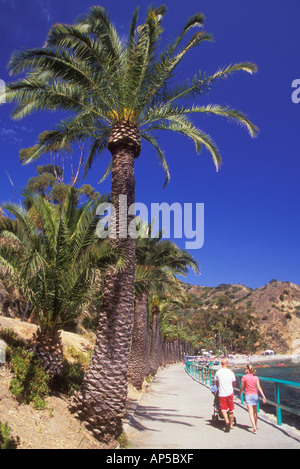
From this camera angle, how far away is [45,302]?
27.0ft

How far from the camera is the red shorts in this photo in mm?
7340

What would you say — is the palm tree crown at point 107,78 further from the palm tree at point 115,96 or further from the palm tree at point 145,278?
the palm tree at point 145,278

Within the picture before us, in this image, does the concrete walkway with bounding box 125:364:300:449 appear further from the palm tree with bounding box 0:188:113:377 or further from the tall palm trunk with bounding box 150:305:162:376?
the tall palm trunk with bounding box 150:305:162:376

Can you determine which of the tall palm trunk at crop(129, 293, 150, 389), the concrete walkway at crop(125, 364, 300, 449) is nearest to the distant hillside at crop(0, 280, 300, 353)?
the tall palm trunk at crop(129, 293, 150, 389)

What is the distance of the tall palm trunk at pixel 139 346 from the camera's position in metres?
14.7

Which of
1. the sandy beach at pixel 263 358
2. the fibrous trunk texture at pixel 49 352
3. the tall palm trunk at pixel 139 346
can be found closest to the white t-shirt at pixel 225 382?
the fibrous trunk texture at pixel 49 352

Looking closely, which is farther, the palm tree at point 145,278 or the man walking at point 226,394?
the palm tree at point 145,278

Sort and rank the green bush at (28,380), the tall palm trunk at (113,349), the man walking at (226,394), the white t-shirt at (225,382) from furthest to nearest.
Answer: the white t-shirt at (225,382) → the man walking at (226,394) → the green bush at (28,380) → the tall palm trunk at (113,349)

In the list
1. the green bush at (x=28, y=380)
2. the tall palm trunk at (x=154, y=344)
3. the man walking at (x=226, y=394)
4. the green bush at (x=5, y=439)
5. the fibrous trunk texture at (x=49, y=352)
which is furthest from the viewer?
the tall palm trunk at (x=154, y=344)

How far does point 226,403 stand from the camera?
744 centimetres

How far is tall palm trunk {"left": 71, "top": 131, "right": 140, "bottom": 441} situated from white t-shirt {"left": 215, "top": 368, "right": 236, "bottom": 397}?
89.1 inches

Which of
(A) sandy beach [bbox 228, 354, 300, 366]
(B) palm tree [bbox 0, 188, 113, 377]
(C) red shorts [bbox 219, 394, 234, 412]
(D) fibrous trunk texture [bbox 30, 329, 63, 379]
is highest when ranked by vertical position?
(B) palm tree [bbox 0, 188, 113, 377]

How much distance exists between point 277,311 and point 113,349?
132685mm
